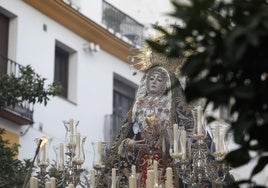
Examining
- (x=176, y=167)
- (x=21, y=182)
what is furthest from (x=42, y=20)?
(x=176, y=167)

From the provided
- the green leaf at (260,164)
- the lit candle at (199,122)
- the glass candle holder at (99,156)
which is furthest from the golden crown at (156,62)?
the green leaf at (260,164)

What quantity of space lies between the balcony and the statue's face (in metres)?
5.28

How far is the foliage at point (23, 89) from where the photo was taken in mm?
17781

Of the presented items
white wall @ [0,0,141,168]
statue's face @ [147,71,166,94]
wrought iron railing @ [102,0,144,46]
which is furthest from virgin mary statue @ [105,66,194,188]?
wrought iron railing @ [102,0,144,46]

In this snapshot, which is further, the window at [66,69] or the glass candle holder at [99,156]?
the window at [66,69]

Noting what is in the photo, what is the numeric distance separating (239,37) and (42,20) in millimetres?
16876

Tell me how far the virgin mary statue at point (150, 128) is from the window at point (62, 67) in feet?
26.2

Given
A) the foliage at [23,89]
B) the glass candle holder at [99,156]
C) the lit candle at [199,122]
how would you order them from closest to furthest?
the lit candle at [199,122] → the glass candle holder at [99,156] → the foliage at [23,89]

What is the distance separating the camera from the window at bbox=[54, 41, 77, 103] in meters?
22.8

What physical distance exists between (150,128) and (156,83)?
0.83m

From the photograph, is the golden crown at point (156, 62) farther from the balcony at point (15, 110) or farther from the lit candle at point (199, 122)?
the balcony at point (15, 110)

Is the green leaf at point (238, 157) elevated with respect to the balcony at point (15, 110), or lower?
lower

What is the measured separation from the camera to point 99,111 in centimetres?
2381

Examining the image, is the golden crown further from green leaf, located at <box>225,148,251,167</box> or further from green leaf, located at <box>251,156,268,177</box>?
green leaf, located at <box>225,148,251,167</box>
